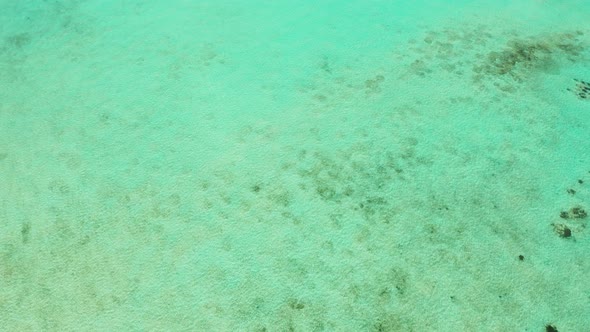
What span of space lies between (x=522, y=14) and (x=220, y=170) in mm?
2244

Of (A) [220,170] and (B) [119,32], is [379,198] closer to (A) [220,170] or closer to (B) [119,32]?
(A) [220,170]

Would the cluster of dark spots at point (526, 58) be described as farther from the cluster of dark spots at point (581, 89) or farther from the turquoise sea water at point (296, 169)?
the cluster of dark spots at point (581, 89)

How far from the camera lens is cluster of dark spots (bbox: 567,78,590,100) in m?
2.05

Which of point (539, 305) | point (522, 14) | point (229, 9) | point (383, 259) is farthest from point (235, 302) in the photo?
point (522, 14)

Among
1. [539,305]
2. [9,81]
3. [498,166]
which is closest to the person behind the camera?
[539,305]

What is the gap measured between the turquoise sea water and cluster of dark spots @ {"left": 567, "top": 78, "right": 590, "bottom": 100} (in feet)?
→ 0.05

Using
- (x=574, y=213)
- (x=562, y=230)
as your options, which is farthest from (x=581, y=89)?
(x=562, y=230)

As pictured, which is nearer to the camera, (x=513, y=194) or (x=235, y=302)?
(x=235, y=302)

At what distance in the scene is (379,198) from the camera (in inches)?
64.3

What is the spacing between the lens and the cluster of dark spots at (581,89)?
2.05 meters

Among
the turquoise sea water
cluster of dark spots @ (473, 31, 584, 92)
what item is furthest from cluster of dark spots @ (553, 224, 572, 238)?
cluster of dark spots @ (473, 31, 584, 92)

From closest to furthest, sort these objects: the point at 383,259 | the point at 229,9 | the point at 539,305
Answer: the point at 539,305
the point at 383,259
the point at 229,9

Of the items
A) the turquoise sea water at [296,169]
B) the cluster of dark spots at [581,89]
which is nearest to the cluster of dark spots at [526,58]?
the turquoise sea water at [296,169]

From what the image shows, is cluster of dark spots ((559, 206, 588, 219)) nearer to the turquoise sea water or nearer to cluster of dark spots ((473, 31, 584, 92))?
the turquoise sea water
